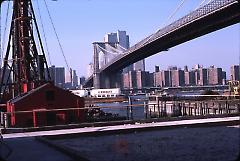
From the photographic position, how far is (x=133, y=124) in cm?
1841

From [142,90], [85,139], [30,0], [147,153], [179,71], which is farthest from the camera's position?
[179,71]

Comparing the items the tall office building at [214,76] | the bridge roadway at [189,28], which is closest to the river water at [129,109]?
the bridge roadway at [189,28]

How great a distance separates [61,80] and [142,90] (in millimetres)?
31113

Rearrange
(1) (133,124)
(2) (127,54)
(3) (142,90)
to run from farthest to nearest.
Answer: (3) (142,90)
(2) (127,54)
(1) (133,124)

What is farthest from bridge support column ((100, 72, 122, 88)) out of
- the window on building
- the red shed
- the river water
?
the window on building

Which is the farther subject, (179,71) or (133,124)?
(179,71)

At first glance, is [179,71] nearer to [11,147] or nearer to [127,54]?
[127,54]

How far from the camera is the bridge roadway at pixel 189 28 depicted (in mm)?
51256

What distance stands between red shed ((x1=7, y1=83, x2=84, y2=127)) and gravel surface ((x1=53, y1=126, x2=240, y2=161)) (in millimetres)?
9665

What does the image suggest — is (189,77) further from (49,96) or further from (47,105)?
(47,105)

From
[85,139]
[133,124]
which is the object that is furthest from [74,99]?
[85,139]

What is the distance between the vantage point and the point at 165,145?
12445mm

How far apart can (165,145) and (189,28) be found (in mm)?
48171

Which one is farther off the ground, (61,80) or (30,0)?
(30,0)
